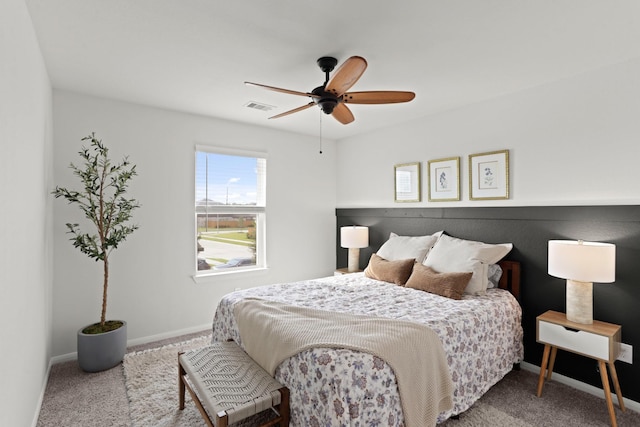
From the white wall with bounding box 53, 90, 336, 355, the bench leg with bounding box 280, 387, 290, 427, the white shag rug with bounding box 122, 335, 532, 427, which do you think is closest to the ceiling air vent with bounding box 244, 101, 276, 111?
the white wall with bounding box 53, 90, 336, 355

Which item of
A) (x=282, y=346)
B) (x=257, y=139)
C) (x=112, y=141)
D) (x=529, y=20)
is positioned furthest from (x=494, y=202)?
(x=112, y=141)

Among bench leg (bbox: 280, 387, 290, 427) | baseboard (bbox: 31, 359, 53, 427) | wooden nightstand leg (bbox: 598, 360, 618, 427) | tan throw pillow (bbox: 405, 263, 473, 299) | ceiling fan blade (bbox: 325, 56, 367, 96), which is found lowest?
baseboard (bbox: 31, 359, 53, 427)

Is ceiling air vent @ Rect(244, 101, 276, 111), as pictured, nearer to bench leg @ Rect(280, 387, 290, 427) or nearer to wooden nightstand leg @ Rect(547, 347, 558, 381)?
bench leg @ Rect(280, 387, 290, 427)

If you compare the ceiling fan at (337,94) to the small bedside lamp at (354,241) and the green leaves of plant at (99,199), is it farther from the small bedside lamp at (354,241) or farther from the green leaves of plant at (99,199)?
the small bedside lamp at (354,241)

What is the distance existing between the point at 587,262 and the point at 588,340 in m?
0.55

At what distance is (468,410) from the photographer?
237 centimetres

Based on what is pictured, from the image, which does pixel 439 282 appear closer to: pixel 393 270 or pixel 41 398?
pixel 393 270

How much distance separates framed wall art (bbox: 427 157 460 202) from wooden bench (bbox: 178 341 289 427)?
8.74 feet

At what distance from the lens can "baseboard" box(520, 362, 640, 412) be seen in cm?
245

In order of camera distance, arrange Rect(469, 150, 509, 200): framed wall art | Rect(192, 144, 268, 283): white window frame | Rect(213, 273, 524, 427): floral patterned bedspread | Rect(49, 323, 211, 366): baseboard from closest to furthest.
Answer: Rect(213, 273, 524, 427): floral patterned bedspread → Rect(49, 323, 211, 366): baseboard → Rect(469, 150, 509, 200): framed wall art → Rect(192, 144, 268, 283): white window frame

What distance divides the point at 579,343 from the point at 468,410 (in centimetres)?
93

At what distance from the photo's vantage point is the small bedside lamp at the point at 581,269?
2309 mm

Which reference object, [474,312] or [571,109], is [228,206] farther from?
[571,109]

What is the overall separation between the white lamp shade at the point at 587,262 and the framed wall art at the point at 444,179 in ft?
4.35
